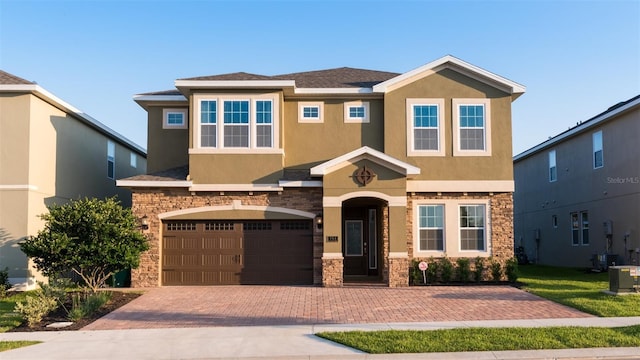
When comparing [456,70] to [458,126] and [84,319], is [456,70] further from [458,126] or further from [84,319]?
[84,319]

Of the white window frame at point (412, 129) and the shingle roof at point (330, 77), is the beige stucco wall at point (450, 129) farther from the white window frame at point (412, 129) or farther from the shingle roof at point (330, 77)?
the shingle roof at point (330, 77)

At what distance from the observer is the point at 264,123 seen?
65.1ft

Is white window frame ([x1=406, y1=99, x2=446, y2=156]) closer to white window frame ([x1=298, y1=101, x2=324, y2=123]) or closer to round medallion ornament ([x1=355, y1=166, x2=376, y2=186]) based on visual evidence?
round medallion ornament ([x1=355, y1=166, x2=376, y2=186])

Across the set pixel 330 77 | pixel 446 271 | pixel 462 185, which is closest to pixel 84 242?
pixel 330 77

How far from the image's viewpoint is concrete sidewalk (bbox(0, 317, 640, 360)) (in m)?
10.0

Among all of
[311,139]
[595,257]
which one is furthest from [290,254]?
[595,257]

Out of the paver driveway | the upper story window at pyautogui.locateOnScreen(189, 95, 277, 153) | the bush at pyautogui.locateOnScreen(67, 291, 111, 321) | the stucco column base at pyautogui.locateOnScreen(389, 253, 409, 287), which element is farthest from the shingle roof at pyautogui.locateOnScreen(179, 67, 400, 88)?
the bush at pyautogui.locateOnScreen(67, 291, 111, 321)

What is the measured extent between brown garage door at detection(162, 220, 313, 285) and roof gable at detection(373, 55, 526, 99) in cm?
573

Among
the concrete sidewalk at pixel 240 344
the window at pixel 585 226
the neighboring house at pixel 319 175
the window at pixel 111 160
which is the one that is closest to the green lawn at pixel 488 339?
the concrete sidewalk at pixel 240 344

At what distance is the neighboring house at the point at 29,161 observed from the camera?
18938 millimetres

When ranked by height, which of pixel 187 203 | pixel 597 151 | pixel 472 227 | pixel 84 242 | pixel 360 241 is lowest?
pixel 360 241

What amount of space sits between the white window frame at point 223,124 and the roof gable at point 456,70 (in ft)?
12.2

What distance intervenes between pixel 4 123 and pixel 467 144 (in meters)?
15.8

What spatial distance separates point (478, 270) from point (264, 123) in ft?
29.1
